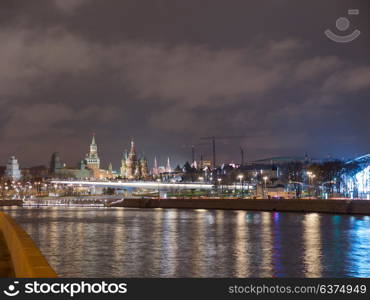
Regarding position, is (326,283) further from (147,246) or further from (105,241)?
(105,241)

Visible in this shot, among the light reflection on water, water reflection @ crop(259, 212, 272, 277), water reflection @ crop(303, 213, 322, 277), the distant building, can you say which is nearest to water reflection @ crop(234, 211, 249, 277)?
the light reflection on water

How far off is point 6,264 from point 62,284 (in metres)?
6.62

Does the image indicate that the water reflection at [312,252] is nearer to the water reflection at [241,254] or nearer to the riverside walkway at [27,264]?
the water reflection at [241,254]

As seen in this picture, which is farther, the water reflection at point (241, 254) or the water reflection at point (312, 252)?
the water reflection at point (312, 252)

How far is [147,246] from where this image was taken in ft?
96.9

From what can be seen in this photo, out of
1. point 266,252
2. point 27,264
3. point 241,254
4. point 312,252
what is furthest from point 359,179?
point 27,264

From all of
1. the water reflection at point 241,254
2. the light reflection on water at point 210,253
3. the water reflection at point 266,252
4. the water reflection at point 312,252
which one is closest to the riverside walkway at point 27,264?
the light reflection on water at point 210,253

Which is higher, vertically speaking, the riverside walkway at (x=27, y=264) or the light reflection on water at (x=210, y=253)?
the riverside walkway at (x=27, y=264)

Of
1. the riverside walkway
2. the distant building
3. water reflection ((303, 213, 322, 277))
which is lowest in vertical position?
water reflection ((303, 213, 322, 277))

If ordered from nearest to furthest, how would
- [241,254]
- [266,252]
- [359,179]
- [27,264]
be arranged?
[27,264]
[241,254]
[266,252]
[359,179]

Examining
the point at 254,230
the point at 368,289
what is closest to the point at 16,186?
the point at 254,230

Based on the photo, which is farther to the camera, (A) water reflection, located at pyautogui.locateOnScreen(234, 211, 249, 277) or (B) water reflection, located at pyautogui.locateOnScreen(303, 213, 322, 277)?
(B) water reflection, located at pyautogui.locateOnScreen(303, 213, 322, 277)

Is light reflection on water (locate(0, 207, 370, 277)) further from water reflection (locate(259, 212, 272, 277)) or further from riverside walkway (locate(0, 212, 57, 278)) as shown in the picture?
riverside walkway (locate(0, 212, 57, 278))

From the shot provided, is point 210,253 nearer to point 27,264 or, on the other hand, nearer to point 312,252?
point 312,252
